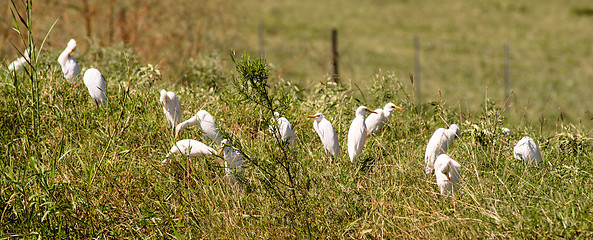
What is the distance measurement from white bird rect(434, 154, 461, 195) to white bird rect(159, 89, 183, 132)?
1591 millimetres

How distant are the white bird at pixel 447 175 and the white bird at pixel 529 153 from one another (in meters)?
0.54

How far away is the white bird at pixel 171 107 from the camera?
140 inches

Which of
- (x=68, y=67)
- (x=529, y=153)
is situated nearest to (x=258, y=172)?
(x=529, y=153)

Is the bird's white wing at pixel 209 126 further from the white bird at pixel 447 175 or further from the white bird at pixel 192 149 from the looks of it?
the white bird at pixel 447 175

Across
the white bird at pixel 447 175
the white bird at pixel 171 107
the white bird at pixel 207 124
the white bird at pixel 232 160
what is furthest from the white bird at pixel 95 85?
the white bird at pixel 447 175

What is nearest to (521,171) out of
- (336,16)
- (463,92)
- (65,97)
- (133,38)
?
(65,97)

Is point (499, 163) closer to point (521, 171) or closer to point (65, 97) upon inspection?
point (521, 171)

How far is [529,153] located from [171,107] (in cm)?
211

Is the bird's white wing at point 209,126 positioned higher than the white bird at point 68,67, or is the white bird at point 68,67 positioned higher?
the white bird at point 68,67

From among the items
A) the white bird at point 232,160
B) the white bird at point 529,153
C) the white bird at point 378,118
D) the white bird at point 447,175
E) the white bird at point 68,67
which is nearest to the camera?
the white bird at point 447,175

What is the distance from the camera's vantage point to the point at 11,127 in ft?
12.2

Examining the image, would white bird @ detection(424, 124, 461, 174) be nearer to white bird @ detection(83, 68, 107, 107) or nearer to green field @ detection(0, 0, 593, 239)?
green field @ detection(0, 0, 593, 239)

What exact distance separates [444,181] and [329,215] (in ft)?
1.97

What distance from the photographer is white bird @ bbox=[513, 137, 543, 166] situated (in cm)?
325
